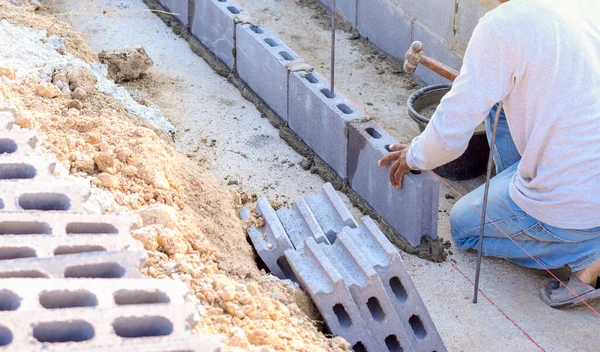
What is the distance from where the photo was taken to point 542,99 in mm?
3916

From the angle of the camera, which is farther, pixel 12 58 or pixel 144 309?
pixel 12 58

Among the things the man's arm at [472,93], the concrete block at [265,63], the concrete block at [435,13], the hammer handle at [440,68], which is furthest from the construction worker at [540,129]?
the concrete block at [435,13]

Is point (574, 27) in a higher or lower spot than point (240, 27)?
higher

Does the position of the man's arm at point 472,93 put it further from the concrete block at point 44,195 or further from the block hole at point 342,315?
the concrete block at point 44,195

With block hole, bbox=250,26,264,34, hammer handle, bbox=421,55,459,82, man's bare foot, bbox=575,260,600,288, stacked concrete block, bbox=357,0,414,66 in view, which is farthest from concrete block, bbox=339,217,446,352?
stacked concrete block, bbox=357,0,414,66

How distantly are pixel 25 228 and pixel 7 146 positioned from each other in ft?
2.17

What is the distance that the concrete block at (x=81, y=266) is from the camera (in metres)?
2.75

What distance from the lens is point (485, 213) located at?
14.5ft

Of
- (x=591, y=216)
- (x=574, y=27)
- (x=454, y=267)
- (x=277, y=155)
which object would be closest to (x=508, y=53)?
(x=574, y=27)

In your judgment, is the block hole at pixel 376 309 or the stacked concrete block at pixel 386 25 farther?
the stacked concrete block at pixel 386 25

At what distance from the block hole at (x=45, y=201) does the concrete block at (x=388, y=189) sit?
1.98m

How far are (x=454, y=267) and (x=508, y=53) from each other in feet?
4.38

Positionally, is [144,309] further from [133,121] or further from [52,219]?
[133,121]

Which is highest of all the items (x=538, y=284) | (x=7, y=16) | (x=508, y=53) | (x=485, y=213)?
(x=508, y=53)
